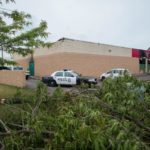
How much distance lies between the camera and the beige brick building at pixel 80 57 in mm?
39750

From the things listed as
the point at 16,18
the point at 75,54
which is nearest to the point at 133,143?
the point at 16,18

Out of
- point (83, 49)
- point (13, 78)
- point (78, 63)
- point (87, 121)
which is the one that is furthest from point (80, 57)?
point (87, 121)

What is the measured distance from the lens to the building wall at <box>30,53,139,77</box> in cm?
3981

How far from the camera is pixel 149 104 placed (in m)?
6.20

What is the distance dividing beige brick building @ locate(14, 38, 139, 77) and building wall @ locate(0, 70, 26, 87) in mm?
9793

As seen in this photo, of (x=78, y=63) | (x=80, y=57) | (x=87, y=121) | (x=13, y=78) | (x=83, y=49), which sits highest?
(x=83, y=49)

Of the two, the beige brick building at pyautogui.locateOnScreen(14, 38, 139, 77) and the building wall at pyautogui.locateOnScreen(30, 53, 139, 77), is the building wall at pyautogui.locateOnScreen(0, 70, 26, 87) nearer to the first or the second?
the beige brick building at pyautogui.locateOnScreen(14, 38, 139, 77)

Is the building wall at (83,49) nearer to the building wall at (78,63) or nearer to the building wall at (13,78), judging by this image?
the building wall at (78,63)

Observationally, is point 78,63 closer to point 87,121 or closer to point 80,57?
point 80,57

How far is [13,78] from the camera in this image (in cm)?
2820

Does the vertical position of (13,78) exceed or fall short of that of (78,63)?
it falls short

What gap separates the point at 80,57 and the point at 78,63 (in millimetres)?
750

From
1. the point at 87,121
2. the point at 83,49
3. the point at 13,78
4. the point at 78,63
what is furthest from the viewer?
the point at 83,49

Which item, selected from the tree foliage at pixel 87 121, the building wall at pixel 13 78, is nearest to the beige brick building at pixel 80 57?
the building wall at pixel 13 78
